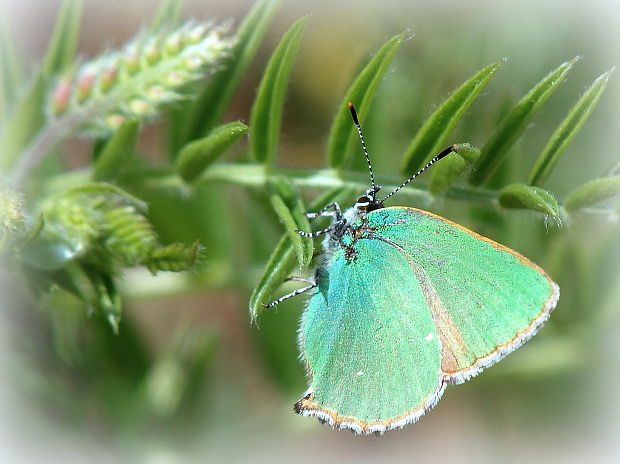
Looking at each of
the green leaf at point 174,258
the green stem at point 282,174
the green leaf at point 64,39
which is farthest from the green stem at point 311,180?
the green leaf at point 64,39

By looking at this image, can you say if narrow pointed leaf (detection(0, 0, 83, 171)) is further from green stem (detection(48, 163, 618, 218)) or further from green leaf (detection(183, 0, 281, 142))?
green leaf (detection(183, 0, 281, 142))

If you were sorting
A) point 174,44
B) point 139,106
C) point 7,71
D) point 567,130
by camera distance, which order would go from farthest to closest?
1. point 7,71
2. point 139,106
3. point 174,44
4. point 567,130

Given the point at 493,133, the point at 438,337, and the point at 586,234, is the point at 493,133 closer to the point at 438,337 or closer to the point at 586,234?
the point at 438,337

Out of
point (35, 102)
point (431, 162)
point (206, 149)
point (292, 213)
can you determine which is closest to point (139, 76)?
point (206, 149)

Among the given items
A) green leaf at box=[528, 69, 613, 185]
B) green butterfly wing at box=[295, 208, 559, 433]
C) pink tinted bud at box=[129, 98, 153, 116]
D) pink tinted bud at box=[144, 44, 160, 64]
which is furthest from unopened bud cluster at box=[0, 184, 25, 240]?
green leaf at box=[528, 69, 613, 185]

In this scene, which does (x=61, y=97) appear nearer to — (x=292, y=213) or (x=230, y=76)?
(x=230, y=76)

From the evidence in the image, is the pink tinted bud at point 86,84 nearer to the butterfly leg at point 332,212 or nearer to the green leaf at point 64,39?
the green leaf at point 64,39
